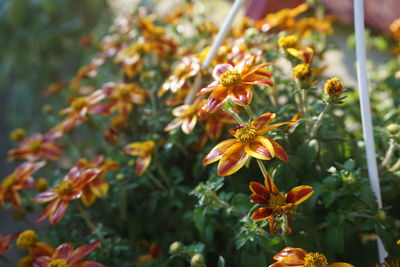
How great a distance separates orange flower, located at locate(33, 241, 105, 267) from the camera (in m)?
0.71

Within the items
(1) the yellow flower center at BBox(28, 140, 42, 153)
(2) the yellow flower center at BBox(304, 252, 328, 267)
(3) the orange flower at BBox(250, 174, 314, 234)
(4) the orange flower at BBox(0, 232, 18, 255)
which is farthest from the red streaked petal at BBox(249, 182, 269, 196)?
(1) the yellow flower center at BBox(28, 140, 42, 153)

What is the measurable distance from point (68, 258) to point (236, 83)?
424 mm

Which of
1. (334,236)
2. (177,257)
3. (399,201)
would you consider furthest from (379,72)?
(177,257)

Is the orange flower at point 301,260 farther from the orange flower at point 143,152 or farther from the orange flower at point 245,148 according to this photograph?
the orange flower at point 143,152

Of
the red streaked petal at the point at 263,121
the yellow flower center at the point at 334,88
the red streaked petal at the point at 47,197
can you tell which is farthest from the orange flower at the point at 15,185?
the yellow flower center at the point at 334,88

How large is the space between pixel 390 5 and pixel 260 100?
1.13 m

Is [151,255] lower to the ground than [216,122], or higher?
lower

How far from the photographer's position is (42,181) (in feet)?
3.32

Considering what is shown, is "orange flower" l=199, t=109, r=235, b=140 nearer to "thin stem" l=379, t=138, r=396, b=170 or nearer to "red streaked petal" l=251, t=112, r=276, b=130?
"red streaked petal" l=251, t=112, r=276, b=130

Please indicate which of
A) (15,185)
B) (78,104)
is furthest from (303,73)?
(15,185)

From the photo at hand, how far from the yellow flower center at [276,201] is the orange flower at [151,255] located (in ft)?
1.15

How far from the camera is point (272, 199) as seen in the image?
610 millimetres

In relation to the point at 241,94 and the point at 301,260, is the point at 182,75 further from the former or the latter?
the point at 301,260

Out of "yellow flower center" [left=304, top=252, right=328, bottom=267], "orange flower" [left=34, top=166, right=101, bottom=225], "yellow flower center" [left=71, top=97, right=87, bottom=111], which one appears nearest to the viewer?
"yellow flower center" [left=304, top=252, right=328, bottom=267]
